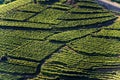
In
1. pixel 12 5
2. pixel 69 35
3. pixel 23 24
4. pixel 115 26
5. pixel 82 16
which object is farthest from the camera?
pixel 12 5

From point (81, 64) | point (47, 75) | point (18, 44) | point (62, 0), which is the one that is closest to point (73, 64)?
point (81, 64)

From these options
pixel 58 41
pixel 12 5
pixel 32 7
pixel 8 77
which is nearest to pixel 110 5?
pixel 58 41

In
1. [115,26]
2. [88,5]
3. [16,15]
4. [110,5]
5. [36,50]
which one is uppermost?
[110,5]

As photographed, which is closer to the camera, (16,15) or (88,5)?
(16,15)

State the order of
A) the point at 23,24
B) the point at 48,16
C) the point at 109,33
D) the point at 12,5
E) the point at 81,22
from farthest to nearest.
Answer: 1. the point at 12,5
2. the point at 48,16
3. the point at 23,24
4. the point at 81,22
5. the point at 109,33

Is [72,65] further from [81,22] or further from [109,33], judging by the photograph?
[81,22]

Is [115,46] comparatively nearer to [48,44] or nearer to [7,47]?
[48,44]

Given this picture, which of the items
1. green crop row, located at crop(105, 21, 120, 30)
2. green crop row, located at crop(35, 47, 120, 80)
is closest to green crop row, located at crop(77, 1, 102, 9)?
green crop row, located at crop(105, 21, 120, 30)

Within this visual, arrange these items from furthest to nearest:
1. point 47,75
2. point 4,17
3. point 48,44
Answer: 1. point 4,17
2. point 48,44
3. point 47,75

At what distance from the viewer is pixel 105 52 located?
7906 centimetres

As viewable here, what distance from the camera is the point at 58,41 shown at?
82375 mm

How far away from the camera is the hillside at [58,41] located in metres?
76.7

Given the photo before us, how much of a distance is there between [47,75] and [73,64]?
651 cm

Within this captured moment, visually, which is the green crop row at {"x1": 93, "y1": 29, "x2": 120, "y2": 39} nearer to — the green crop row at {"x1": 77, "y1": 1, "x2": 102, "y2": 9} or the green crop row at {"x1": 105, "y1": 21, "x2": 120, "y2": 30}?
the green crop row at {"x1": 105, "y1": 21, "x2": 120, "y2": 30}
